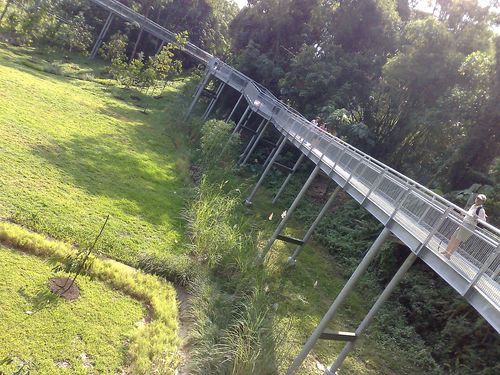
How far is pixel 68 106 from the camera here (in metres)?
19.9

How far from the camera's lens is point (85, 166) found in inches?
549

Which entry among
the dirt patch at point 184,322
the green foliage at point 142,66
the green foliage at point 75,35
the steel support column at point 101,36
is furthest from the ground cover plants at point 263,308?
the steel support column at point 101,36

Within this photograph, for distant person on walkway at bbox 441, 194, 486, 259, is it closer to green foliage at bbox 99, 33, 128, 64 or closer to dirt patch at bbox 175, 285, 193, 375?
dirt patch at bbox 175, 285, 193, 375

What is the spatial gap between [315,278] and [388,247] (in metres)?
3.23

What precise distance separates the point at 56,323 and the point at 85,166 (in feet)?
25.9

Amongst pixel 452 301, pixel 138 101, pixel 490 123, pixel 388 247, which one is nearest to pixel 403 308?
pixel 452 301

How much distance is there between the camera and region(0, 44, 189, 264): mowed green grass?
10.3 m

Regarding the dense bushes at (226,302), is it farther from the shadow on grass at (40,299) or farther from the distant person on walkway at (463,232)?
the distant person on walkway at (463,232)

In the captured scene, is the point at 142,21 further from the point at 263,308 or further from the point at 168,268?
the point at 263,308

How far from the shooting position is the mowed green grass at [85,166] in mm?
10311

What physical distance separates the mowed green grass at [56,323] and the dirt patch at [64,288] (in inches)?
4.5

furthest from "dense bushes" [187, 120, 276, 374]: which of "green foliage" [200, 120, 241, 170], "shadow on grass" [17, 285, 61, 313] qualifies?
"green foliage" [200, 120, 241, 170]

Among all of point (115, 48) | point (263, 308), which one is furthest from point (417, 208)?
point (115, 48)

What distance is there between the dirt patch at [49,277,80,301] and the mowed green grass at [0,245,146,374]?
115mm
